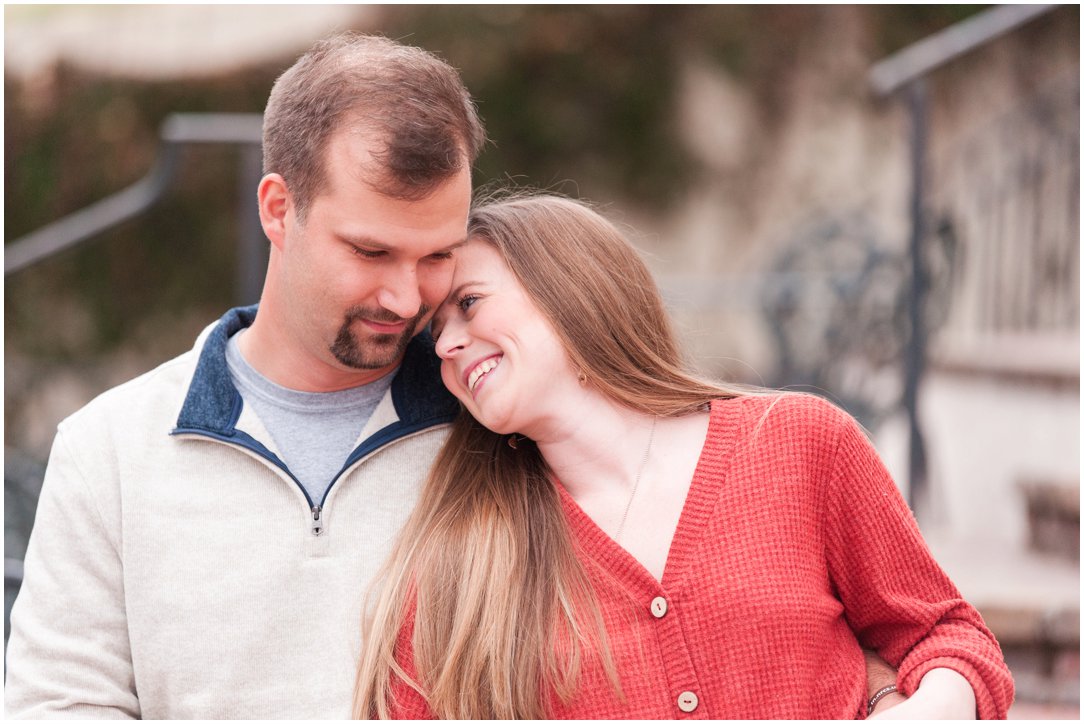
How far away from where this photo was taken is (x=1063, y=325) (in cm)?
459

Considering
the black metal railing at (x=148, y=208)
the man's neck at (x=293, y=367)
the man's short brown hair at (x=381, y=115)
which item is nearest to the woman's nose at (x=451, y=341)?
the man's neck at (x=293, y=367)

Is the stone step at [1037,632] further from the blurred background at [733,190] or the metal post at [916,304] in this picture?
the metal post at [916,304]

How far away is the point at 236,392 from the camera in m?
2.21

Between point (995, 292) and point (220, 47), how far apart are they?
4.38 metres

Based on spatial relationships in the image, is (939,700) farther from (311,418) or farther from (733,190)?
(733,190)

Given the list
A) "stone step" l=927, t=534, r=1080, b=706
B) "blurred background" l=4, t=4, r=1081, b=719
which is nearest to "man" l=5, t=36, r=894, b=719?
"blurred background" l=4, t=4, r=1081, b=719

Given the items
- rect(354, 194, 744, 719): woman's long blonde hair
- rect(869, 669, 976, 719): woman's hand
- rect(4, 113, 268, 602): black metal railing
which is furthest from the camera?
rect(4, 113, 268, 602): black metal railing

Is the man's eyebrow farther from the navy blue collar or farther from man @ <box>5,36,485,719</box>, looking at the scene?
the navy blue collar

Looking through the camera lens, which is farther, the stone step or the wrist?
the stone step

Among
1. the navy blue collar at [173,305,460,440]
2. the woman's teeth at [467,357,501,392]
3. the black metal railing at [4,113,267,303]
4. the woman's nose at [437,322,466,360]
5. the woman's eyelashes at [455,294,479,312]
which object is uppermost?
the woman's eyelashes at [455,294,479,312]

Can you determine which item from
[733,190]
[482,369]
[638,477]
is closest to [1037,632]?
[638,477]

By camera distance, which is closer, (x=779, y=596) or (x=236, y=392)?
(x=779, y=596)

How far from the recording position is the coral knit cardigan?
1937 millimetres

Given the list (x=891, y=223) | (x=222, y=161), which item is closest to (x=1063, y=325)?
(x=891, y=223)
